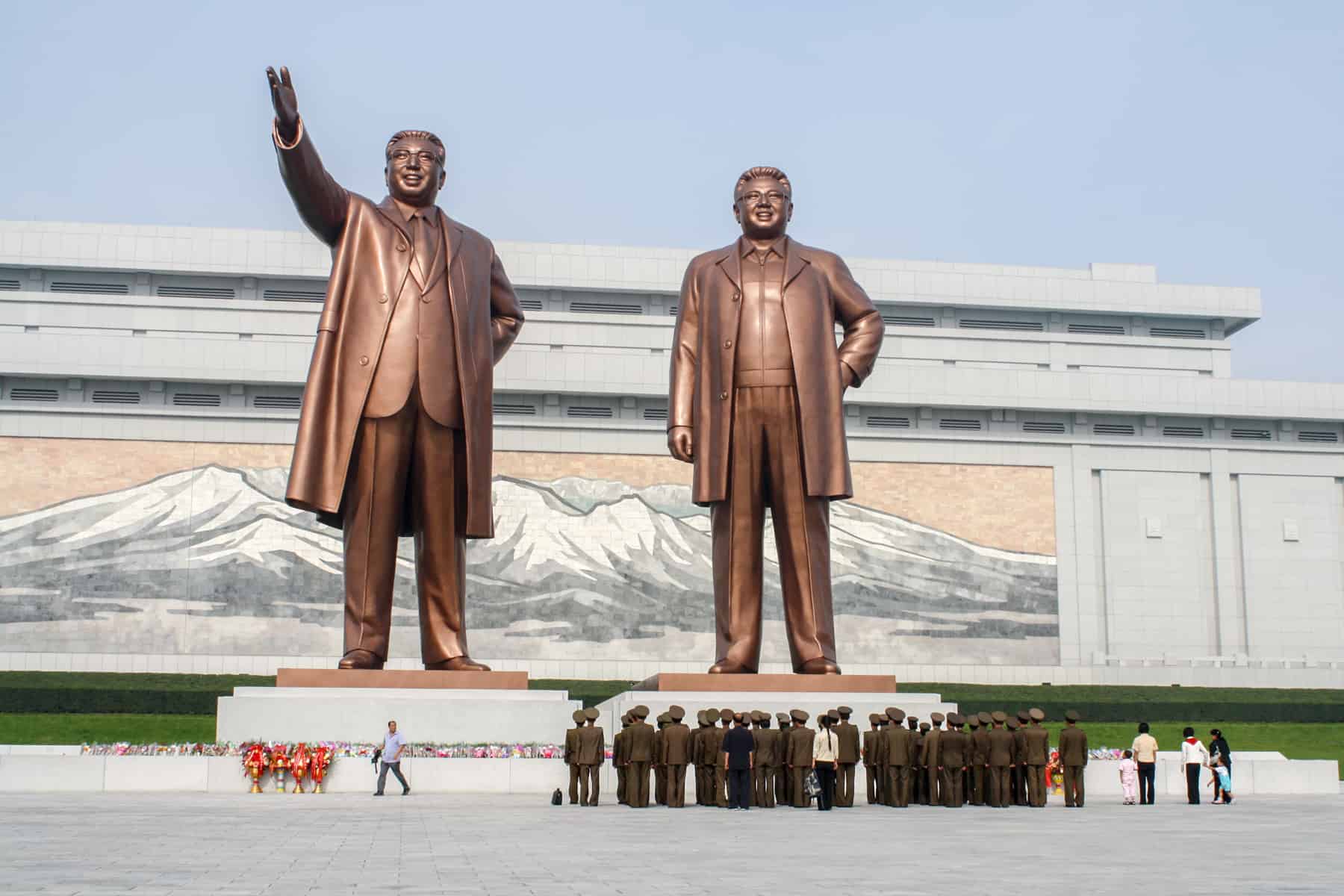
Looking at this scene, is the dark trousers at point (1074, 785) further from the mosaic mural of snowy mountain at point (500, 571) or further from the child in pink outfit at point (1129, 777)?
the mosaic mural of snowy mountain at point (500, 571)

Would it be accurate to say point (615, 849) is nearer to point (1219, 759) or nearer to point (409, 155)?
point (409, 155)

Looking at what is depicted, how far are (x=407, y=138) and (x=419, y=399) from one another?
2.00 m

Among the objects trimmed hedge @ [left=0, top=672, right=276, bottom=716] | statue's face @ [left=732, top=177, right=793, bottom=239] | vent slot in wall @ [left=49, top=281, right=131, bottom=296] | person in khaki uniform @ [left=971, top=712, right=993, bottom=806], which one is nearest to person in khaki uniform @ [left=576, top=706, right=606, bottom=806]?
person in khaki uniform @ [left=971, top=712, right=993, bottom=806]

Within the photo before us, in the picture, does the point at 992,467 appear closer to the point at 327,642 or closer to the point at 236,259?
the point at 327,642

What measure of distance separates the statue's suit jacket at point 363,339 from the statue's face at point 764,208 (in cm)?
212

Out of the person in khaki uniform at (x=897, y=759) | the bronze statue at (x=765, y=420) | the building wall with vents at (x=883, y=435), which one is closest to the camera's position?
the person in khaki uniform at (x=897, y=759)

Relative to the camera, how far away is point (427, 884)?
500 centimetres

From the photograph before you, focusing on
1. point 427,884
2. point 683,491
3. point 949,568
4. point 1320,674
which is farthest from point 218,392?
point 427,884

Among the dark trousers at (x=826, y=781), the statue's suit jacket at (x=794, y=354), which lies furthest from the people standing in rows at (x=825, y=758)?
the statue's suit jacket at (x=794, y=354)

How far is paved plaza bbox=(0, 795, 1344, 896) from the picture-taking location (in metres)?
5.07

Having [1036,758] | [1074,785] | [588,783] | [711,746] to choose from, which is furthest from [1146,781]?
[588,783]

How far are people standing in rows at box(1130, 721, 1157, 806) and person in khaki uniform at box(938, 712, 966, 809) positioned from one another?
164 cm

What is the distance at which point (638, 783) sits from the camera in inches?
377

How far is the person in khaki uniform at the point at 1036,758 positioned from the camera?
1025 centimetres
